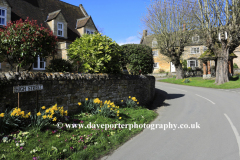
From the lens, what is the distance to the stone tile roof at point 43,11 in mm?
18133

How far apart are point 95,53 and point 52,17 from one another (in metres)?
13.5

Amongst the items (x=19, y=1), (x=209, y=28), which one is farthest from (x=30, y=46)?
(x=209, y=28)

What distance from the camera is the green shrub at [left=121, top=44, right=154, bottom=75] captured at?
12.7m

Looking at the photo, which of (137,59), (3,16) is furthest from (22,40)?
(3,16)

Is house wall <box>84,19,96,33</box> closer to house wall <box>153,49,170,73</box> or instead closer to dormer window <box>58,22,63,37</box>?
dormer window <box>58,22,63,37</box>

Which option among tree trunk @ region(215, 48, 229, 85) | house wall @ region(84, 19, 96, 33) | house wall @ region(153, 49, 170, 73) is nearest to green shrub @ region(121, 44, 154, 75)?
house wall @ region(84, 19, 96, 33)

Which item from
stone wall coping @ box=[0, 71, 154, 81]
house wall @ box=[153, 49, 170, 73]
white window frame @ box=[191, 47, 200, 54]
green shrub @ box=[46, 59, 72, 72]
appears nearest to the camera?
stone wall coping @ box=[0, 71, 154, 81]

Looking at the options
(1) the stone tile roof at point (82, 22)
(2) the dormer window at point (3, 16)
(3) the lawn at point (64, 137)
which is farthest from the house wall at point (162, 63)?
(3) the lawn at point (64, 137)

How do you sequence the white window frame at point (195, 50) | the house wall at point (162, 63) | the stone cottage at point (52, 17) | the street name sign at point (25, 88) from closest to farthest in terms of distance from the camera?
the street name sign at point (25, 88) < the stone cottage at point (52, 17) < the white window frame at point (195, 50) < the house wall at point (162, 63)

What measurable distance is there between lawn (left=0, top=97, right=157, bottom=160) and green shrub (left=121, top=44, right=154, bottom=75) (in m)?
5.65

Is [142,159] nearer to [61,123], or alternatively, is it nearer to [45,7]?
[61,123]

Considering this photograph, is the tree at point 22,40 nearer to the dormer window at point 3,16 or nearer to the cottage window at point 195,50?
the dormer window at point 3,16

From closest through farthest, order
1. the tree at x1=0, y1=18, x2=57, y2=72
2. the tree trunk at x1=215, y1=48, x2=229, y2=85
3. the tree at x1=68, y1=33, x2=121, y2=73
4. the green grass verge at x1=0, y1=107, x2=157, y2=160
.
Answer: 1. the green grass verge at x1=0, y1=107, x2=157, y2=160
2. the tree at x1=0, y1=18, x2=57, y2=72
3. the tree at x1=68, y1=33, x2=121, y2=73
4. the tree trunk at x1=215, y1=48, x2=229, y2=85

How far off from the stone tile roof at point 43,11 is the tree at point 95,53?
1144 centimetres
